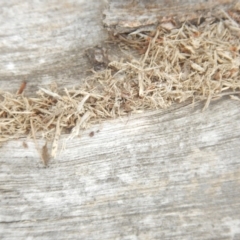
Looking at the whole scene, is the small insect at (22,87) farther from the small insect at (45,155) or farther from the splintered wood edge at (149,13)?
the splintered wood edge at (149,13)

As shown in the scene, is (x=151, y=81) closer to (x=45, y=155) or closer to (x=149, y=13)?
(x=149, y=13)

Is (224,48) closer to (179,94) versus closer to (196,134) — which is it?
(179,94)

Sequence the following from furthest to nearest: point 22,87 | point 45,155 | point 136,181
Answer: point 22,87 < point 45,155 < point 136,181

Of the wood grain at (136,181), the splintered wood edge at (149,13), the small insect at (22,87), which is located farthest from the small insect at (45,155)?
the splintered wood edge at (149,13)

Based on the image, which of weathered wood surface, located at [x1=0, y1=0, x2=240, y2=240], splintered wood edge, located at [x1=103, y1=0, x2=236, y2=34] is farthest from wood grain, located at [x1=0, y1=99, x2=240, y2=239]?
splintered wood edge, located at [x1=103, y1=0, x2=236, y2=34]

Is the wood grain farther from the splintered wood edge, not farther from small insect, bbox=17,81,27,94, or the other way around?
the splintered wood edge

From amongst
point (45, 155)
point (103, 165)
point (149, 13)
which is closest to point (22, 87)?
point (45, 155)

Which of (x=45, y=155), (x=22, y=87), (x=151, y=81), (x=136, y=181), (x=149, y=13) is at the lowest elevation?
(x=136, y=181)
